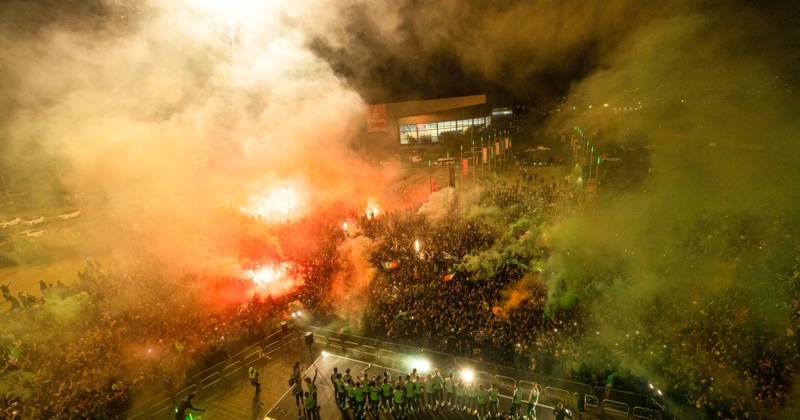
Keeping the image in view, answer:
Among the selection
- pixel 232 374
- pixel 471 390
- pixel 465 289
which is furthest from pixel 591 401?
pixel 232 374

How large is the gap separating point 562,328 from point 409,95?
2607 cm

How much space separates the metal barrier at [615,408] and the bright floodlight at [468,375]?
2.62 m

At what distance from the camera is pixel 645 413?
23.0 feet

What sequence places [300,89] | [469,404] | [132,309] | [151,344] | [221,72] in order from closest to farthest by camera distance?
[469,404], [151,344], [132,309], [221,72], [300,89]

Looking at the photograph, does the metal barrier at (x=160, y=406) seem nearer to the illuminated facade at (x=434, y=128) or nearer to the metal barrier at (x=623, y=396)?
the metal barrier at (x=623, y=396)

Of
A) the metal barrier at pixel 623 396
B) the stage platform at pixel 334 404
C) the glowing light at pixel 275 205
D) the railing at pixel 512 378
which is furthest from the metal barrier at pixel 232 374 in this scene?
the glowing light at pixel 275 205

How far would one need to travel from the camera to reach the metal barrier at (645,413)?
689cm

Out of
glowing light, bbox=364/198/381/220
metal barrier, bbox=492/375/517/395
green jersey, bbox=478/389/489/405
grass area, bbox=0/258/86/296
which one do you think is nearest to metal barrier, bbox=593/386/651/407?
metal barrier, bbox=492/375/517/395

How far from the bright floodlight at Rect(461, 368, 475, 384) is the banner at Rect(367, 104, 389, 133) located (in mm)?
16881

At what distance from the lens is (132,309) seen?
1035 centimetres

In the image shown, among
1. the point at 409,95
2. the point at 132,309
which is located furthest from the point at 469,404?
the point at 409,95

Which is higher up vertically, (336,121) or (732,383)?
(336,121)

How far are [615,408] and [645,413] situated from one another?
509mm

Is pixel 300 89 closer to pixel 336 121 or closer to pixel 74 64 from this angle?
pixel 336 121
